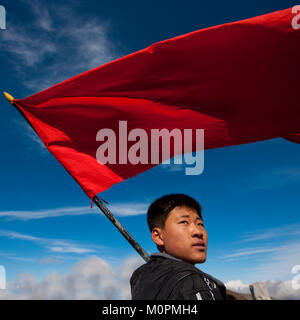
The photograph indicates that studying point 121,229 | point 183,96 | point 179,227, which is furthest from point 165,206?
point 183,96

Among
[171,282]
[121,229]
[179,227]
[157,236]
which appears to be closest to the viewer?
[171,282]

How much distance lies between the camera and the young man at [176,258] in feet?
6.16

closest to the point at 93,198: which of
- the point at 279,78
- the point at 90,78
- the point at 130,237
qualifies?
the point at 130,237

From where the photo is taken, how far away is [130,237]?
3.59 metres

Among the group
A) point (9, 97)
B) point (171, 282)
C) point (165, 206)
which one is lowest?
point (171, 282)

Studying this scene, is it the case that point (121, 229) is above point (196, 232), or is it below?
above

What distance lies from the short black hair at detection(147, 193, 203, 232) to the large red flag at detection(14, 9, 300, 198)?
1176mm

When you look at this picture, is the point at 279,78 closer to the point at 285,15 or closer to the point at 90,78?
the point at 285,15

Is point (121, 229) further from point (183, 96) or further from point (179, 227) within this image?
point (183, 96)

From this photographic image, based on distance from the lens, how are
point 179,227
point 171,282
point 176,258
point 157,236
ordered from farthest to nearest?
point 157,236
point 179,227
point 176,258
point 171,282

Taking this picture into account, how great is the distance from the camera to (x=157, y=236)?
105 inches

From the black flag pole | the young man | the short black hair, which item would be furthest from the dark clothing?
the black flag pole

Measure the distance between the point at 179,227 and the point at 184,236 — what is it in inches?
3.9
